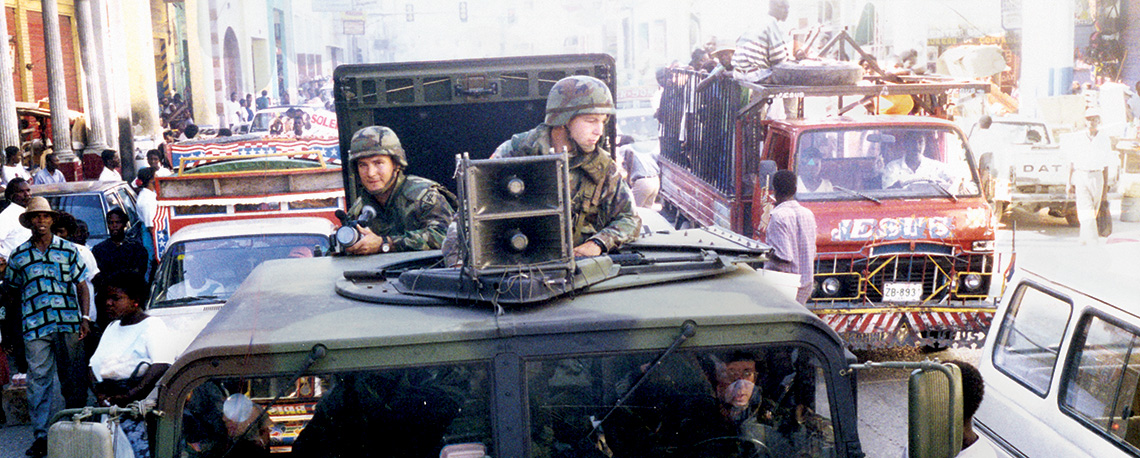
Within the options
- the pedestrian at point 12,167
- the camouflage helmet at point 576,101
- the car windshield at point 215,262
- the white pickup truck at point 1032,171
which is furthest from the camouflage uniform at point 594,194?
the white pickup truck at point 1032,171

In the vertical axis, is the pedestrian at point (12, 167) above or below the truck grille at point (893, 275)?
above

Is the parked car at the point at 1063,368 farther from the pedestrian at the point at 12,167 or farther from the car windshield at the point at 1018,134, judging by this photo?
the pedestrian at the point at 12,167

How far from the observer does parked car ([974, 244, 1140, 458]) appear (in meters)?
4.25

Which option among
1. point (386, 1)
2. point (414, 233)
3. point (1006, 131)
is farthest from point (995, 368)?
point (386, 1)

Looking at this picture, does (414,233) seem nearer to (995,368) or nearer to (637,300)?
(637,300)

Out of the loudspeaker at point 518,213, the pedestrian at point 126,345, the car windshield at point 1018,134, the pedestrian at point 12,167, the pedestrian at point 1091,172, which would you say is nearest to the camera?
the loudspeaker at point 518,213

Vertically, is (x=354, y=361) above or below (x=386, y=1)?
below

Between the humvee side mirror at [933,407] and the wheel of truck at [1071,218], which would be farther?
the wheel of truck at [1071,218]

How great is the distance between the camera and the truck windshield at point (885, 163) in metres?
8.70

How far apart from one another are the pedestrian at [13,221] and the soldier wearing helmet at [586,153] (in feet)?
20.1

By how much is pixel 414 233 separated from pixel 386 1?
245 feet

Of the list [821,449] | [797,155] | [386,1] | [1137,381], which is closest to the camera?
[821,449]

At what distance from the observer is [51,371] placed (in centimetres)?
730

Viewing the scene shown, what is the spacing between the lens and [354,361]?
299cm
